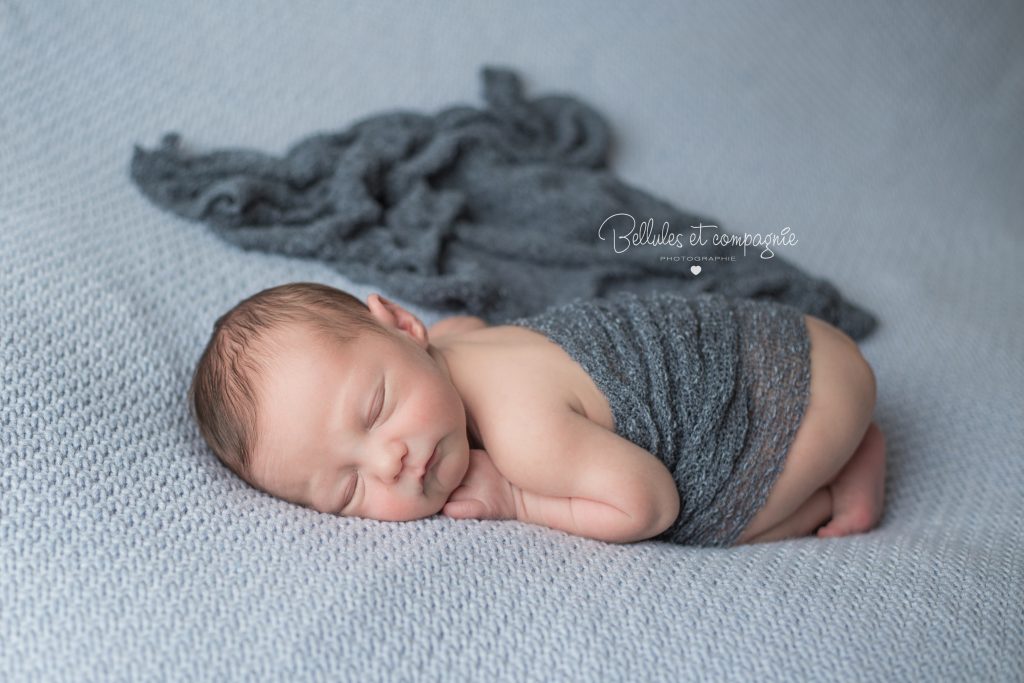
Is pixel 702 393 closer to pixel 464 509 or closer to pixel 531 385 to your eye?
pixel 531 385

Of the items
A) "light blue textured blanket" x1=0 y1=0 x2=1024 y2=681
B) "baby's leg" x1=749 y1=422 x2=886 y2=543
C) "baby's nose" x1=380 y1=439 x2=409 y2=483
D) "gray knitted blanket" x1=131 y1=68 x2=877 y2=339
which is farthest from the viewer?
"gray knitted blanket" x1=131 y1=68 x2=877 y2=339

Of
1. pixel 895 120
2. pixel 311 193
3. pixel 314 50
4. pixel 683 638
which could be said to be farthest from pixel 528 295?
pixel 895 120

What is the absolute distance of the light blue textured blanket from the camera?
3.11 ft

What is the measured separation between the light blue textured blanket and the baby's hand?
0.21 ft

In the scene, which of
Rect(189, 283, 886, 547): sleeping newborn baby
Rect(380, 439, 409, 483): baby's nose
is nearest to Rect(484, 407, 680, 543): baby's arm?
Rect(189, 283, 886, 547): sleeping newborn baby

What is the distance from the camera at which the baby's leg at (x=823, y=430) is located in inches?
51.0

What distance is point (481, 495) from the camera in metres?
1.22

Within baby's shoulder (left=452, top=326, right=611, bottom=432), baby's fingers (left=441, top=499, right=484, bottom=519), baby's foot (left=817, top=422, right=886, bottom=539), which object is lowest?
baby's fingers (left=441, top=499, right=484, bottom=519)

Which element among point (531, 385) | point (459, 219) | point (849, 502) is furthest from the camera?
point (459, 219)

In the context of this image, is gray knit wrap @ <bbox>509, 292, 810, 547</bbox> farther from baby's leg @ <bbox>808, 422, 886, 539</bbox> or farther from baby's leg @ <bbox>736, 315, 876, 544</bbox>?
baby's leg @ <bbox>808, 422, 886, 539</bbox>

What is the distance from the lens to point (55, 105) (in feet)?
5.34

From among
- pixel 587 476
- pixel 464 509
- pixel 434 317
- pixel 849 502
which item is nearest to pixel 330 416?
pixel 464 509

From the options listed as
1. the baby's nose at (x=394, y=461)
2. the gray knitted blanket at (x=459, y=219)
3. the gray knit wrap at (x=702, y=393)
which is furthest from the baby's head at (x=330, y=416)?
the gray knitted blanket at (x=459, y=219)

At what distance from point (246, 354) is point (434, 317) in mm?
493
